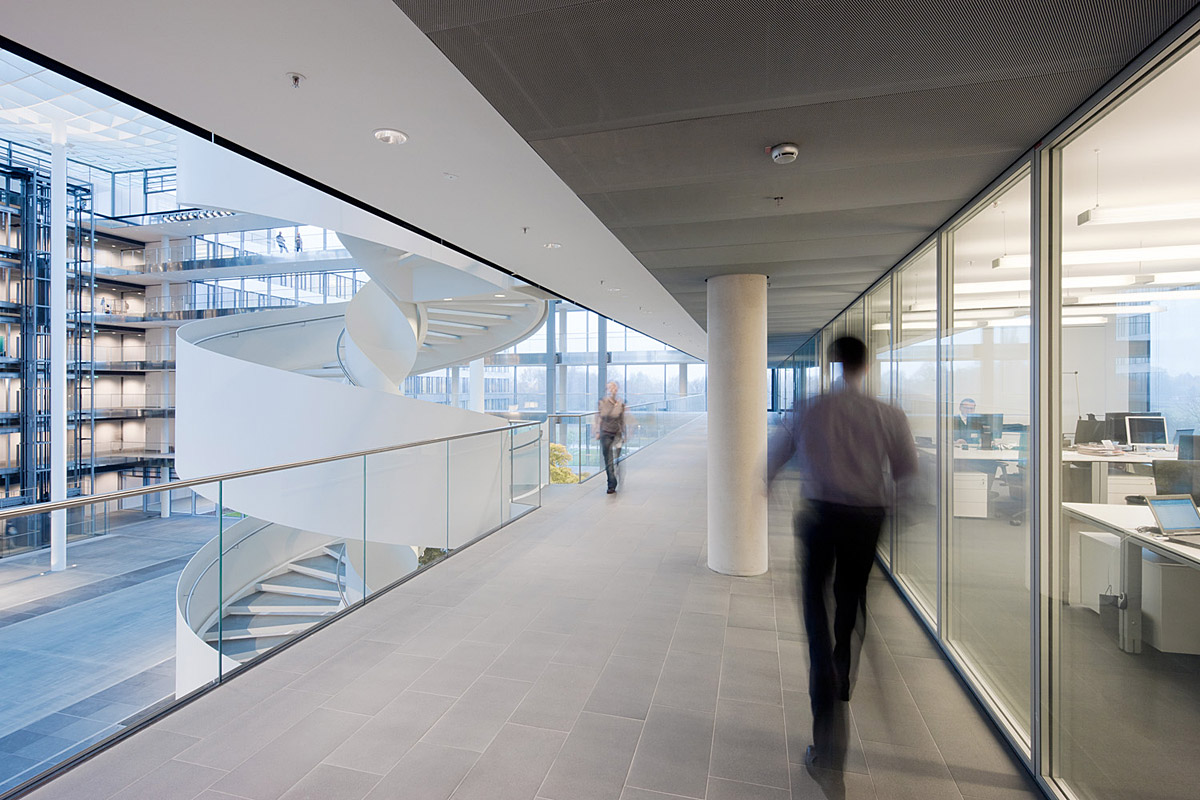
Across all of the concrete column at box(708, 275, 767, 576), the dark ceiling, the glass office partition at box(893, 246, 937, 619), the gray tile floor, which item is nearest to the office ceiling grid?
the gray tile floor

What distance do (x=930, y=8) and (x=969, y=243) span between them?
195cm

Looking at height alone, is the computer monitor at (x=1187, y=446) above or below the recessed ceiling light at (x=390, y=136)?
below

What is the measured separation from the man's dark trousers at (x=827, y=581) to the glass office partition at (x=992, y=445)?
68 centimetres

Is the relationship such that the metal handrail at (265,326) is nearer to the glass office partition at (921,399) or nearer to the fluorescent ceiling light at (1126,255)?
the glass office partition at (921,399)

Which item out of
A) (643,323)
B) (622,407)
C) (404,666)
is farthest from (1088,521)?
(643,323)

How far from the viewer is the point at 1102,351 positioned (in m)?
1.92

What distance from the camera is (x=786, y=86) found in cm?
190

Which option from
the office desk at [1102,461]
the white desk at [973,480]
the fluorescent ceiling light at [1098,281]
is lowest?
the white desk at [973,480]

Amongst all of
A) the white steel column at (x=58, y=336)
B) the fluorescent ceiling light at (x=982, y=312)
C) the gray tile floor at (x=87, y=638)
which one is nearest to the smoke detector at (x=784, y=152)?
the fluorescent ceiling light at (x=982, y=312)

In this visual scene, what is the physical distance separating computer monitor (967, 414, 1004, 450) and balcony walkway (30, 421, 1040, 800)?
1.24m

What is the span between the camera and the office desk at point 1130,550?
1.59 metres

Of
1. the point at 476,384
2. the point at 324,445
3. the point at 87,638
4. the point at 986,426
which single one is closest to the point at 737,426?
the point at 986,426

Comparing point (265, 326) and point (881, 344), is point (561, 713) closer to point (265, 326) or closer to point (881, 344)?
point (881, 344)

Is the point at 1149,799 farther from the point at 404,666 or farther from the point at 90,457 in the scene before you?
the point at 90,457
